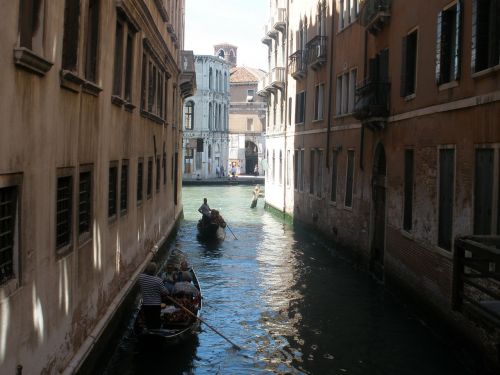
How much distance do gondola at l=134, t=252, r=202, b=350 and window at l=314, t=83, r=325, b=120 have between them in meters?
13.1

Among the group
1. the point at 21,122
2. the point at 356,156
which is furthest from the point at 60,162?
the point at 356,156

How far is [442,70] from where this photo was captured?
36.1ft

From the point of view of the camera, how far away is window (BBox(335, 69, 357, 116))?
18.5 meters

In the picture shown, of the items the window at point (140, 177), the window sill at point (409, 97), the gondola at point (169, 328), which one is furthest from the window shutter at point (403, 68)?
the gondola at point (169, 328)

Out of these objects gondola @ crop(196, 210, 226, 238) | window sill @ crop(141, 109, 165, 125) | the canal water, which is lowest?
the canal water

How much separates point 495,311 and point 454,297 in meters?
0.73

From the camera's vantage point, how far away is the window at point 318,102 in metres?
22.8

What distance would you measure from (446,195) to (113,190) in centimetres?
563

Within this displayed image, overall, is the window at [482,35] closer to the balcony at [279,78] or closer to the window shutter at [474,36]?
the window shutter at [474,36]

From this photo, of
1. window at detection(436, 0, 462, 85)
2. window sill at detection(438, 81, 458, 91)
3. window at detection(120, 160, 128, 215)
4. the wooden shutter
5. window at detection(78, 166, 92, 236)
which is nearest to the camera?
window at detection(78, 166, 92, 236)

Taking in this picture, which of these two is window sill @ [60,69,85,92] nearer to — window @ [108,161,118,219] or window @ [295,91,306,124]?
window @ [108,161,118,219]

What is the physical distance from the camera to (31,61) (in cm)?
552

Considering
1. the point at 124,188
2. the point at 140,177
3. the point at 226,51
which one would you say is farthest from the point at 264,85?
the point at 226,51

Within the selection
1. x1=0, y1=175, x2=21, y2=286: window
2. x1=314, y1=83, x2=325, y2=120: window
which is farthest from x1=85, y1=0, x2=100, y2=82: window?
x1=314, y1=83, x2=325, y2=120: window
